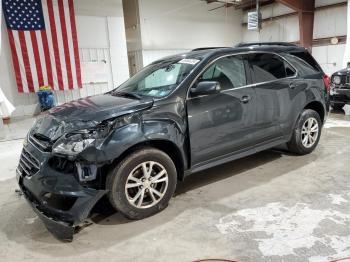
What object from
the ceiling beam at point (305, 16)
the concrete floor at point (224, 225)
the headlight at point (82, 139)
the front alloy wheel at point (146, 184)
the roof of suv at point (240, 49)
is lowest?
the concrete floor at point (224, 225)

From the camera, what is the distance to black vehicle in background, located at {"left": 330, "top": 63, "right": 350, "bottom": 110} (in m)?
6.88

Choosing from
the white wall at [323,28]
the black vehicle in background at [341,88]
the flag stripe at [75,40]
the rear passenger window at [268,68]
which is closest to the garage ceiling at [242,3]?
the white wall at [323,28]

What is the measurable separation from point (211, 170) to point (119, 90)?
1493mm

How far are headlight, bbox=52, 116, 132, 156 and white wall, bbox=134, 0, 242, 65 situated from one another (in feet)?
31.9

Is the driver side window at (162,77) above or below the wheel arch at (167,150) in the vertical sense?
above

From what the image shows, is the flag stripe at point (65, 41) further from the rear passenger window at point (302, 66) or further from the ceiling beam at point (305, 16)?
the ceiling beam at point (305, 16)

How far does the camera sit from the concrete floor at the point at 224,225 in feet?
7.25

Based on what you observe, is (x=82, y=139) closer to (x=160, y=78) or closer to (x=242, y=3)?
(x=160, y=78)

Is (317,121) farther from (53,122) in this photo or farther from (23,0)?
(23,0)

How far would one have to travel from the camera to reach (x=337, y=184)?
3225 mm

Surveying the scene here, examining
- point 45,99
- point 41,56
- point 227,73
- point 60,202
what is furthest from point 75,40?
point 60,202

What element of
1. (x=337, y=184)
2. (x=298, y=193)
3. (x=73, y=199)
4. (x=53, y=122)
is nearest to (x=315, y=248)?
(x=298, y=193)

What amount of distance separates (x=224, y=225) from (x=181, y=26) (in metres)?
11.1

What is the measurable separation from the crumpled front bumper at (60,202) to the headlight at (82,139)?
174 millimetres
